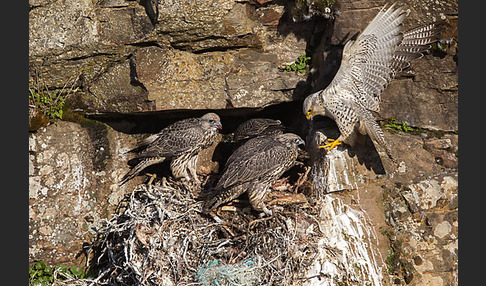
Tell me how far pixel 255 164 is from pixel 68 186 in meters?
2.44

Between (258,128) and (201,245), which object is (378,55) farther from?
(201,245)

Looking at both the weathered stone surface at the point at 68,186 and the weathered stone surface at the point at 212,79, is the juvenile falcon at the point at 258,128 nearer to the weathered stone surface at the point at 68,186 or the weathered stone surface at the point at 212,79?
the weathered stone surface at the point at 212,79

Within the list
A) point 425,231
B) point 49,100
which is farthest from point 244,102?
point 425,231

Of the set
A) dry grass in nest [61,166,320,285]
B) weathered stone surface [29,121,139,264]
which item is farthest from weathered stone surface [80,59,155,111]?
dry grass in nest [61,166,320,285]

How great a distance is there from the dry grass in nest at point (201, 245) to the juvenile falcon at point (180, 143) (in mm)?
404

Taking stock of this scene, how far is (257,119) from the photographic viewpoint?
792 centimetres

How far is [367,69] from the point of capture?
7098mm

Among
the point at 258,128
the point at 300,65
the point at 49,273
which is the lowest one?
the point at 49,273

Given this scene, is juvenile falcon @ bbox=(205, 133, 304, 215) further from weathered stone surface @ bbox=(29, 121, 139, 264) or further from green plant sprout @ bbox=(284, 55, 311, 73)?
weathered stone surface @ bbox=(29, 121, 139, 264)

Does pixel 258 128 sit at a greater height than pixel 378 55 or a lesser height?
lesser

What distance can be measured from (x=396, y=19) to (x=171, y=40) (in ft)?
9.06

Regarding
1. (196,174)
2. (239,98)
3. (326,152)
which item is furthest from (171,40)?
(326,152)

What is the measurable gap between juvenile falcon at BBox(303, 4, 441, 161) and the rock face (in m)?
0.20

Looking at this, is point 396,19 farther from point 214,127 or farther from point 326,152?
point 214,127
